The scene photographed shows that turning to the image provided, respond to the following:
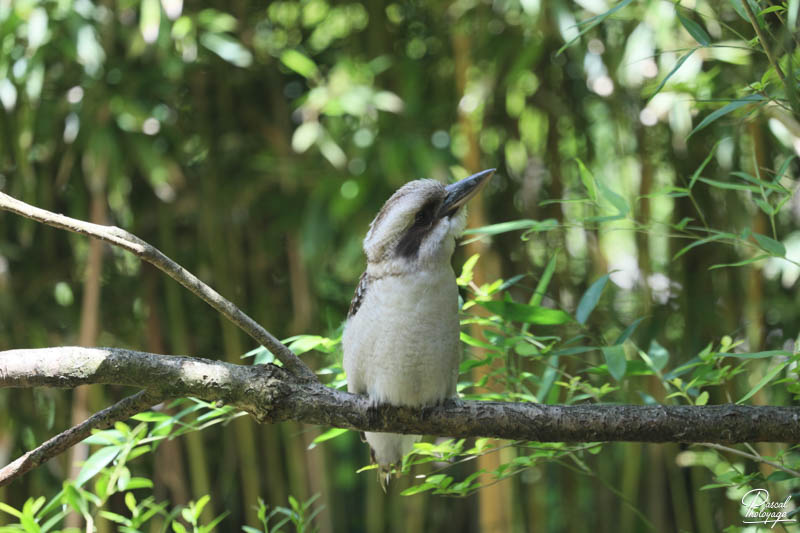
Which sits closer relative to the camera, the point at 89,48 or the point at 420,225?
the point at 420,225

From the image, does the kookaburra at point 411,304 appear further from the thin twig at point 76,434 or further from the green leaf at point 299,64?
the green leaf at point 299,64

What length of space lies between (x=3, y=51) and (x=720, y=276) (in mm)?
2139

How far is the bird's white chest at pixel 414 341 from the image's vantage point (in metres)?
1.18

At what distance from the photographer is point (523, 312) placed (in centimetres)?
121

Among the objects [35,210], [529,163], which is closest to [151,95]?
[529,163]

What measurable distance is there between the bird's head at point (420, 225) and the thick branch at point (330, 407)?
0.26 meters

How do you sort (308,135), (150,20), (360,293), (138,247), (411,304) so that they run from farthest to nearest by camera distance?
(308,135), (150,20), (360,293), (411,304), (138,247)

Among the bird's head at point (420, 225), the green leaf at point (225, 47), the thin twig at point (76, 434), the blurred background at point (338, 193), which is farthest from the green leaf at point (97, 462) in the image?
the green leaf at point (225, 47)

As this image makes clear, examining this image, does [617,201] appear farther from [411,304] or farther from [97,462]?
[97,462]

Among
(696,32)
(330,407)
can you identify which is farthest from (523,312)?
(696,32)

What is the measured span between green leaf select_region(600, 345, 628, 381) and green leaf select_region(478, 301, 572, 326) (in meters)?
0.11

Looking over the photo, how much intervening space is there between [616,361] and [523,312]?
17 centimetres

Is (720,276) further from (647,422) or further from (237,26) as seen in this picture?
(237,26)

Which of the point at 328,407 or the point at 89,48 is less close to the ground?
the point at 89,48
